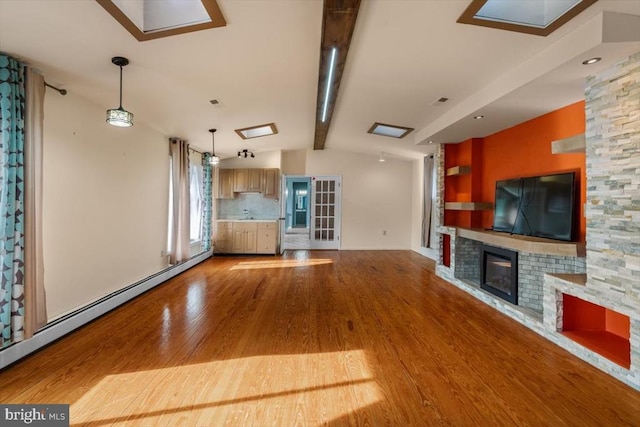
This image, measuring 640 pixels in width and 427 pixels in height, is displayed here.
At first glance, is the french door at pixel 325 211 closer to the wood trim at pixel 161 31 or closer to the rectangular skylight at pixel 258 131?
the rectangular skylight at pixel 258 131

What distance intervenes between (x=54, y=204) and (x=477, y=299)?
5032mm

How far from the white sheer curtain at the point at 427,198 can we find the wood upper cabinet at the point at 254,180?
395cm

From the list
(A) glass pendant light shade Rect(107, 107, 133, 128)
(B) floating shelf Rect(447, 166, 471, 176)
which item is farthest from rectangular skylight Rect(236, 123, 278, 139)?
(B) floating shelf Rect(447, 166, 471, 176)

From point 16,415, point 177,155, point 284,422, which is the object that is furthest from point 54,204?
point 284,422

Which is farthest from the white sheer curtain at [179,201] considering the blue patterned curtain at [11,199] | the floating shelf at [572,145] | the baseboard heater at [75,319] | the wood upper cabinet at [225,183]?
the floating shelf at [572,145]

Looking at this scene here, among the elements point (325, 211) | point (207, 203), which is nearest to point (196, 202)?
point (207, 203)

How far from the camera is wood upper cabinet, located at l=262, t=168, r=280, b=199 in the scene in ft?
22.9

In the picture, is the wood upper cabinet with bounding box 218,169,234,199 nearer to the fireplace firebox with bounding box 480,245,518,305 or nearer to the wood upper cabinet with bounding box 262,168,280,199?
the wood upper cabinet with bounding box 262,168,280,199

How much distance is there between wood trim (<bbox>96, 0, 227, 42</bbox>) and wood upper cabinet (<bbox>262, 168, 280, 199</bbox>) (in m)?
4.81

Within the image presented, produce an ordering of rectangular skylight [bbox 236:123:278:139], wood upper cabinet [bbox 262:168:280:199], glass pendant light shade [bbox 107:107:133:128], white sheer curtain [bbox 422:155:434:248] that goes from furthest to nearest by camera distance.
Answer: wood upper cabinet [bbox 262:168:280:199]
white sheer curtain [bbox 422:155:434:248]
rectangular skylight [bbox 236:123:278:139]
glass pendant light shade [bbox 107:107:133:128]

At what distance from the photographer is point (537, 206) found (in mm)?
3266

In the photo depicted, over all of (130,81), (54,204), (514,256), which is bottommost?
(514,256)

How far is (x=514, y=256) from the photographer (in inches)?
135

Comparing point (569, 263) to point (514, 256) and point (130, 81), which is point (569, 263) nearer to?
point (514, 256)
